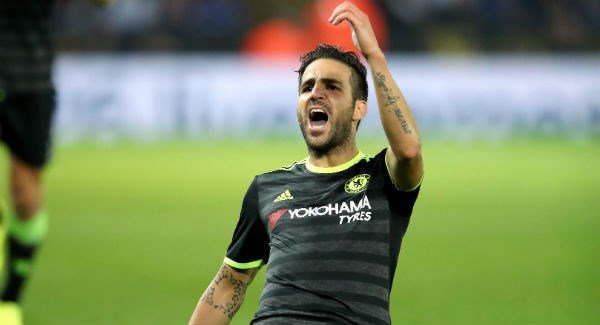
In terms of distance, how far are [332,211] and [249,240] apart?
0.40 metres

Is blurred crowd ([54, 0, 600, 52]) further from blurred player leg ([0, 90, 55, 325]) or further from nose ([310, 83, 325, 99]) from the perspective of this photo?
nose ([310, 83, 325, 99])

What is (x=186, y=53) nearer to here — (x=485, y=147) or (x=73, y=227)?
(x=485, y=147)

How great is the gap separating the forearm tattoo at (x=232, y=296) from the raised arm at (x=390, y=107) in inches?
30.6

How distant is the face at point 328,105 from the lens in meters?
3.83

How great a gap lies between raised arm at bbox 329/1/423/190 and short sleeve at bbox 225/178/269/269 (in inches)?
23.9

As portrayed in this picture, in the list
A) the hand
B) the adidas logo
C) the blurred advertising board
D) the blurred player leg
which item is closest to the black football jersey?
the adidas logo

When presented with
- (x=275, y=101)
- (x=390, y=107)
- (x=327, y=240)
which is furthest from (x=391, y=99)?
(x=275, y=101)

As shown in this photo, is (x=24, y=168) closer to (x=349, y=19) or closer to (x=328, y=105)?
(x=328, y=105)

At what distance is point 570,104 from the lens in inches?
617

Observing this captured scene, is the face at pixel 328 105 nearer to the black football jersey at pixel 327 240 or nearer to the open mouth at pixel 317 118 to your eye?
the open mouth at pixel 317 118

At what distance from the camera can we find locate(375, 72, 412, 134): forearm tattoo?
3.55 meters

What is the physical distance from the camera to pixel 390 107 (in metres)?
3.57

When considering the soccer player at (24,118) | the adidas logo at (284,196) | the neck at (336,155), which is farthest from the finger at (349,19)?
the soccer player at (24,118)

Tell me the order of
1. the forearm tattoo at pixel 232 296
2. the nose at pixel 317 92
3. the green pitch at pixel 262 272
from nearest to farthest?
the nose at pixel 317 92
the forearm tattoo at pixel 232 296
the green pitch at pixel 262 272
